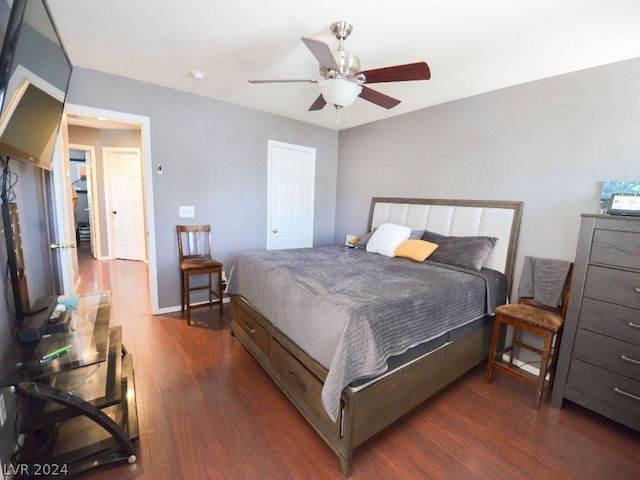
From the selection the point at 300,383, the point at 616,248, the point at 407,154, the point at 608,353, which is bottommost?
the point at 300,383

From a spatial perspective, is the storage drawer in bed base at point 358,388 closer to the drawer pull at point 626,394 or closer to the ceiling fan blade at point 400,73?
the drawer pull at point 626,394

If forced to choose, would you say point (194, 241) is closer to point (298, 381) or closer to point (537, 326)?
point (298, 381)

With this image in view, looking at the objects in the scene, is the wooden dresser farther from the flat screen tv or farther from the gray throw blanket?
the flat screen tv

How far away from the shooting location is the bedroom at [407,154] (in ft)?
7.06

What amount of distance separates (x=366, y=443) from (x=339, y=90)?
215cm

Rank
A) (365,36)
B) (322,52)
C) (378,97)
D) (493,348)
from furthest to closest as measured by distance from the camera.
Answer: (493,348) < (378,97) < (365,36) < (322,52)

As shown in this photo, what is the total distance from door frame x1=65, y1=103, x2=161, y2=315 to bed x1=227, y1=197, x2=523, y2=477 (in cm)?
115

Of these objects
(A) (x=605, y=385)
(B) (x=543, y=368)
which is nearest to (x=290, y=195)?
(B) (x=543, y=368)

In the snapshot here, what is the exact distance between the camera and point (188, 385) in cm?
209

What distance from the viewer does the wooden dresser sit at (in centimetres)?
169

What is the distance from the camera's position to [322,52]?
60.6 inches

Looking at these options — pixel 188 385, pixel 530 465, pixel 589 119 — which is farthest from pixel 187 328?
pixel 589 119

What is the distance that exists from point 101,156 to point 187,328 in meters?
4.52

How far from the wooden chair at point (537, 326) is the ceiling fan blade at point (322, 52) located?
82.3 inches
